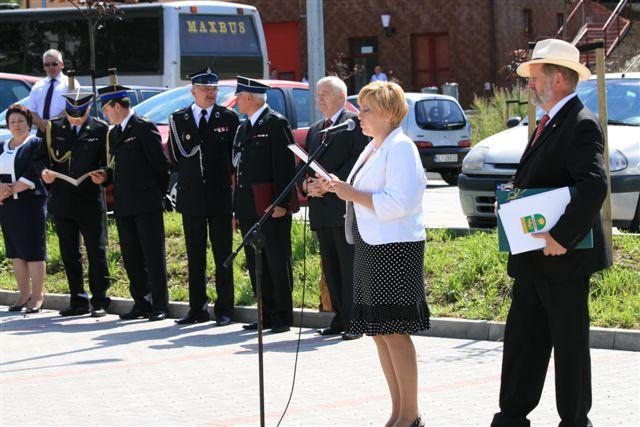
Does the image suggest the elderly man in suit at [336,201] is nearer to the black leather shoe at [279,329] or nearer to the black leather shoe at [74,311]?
the black leather shoe at [279,329]

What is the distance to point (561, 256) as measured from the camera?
20.6 ft

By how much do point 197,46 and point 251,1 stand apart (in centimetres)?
1807

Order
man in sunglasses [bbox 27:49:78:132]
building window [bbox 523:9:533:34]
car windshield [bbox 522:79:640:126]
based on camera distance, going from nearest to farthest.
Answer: car windshield [bbox 522:79:640:126], man in sunglasses [bbox 27:49:78:132], building window [bbox 523:9:533:34]

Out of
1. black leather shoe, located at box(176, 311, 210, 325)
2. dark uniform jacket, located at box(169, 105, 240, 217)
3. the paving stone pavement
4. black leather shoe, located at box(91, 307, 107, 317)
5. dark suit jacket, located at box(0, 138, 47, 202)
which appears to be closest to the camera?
the paving stone pavement

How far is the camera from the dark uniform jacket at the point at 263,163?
11016 mm

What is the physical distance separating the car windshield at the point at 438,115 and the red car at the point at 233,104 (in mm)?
7596

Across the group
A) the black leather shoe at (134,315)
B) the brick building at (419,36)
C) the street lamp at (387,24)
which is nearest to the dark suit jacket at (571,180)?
the black leather shoe at (134,315)

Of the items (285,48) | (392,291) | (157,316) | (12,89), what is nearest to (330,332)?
(157,316)

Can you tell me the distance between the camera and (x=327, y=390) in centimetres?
854

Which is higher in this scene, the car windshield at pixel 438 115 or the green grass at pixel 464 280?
the car windshield at pixel 438 115

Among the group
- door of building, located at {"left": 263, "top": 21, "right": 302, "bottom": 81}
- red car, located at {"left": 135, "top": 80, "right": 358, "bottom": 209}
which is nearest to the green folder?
red car, located at {"left": 135, "top": 80, "right": 358, "bottom": 209}

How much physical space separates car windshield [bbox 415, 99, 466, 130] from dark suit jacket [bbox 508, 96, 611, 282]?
62.9ft

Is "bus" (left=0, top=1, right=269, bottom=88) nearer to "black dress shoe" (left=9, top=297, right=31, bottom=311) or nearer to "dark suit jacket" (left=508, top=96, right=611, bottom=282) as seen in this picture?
"black dress shoe" (left=9, top=297, right=31, bottom=311)

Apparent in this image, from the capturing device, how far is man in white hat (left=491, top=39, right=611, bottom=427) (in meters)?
6.15
